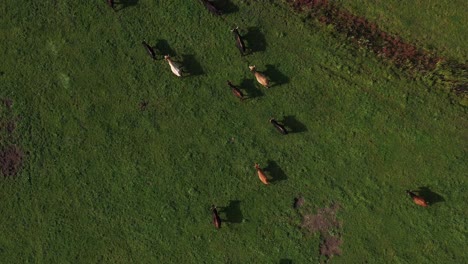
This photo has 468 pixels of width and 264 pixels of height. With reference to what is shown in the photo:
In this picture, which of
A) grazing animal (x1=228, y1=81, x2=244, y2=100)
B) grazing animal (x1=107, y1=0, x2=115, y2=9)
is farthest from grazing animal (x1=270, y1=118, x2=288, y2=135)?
grazing animal (x1=107, y1=0, x2=115, y2=9)

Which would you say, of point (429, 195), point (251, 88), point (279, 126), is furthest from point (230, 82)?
point (429, 195)

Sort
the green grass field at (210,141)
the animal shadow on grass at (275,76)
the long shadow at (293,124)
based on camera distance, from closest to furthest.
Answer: the green grass field at (210,141) < the long shadow at (293,124) < the animal shadow on grass at (275,76)

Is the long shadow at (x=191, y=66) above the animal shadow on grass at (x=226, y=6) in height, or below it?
below

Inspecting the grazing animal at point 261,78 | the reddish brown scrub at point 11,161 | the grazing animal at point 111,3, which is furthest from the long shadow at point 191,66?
the reddish brown scrub at point 11,161

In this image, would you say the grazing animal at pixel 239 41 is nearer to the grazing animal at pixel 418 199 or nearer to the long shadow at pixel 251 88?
the long shadow at pixel 251 88

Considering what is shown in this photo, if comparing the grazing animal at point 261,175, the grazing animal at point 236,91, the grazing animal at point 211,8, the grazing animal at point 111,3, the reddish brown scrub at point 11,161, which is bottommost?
the reddish brown scrub at point 11,161

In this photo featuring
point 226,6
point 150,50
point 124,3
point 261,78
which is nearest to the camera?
point 261,78

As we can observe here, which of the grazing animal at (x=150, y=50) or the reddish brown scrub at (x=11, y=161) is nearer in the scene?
the grazing animal at (x=150, y=50)

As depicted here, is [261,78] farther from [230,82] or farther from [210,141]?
[210,141]
